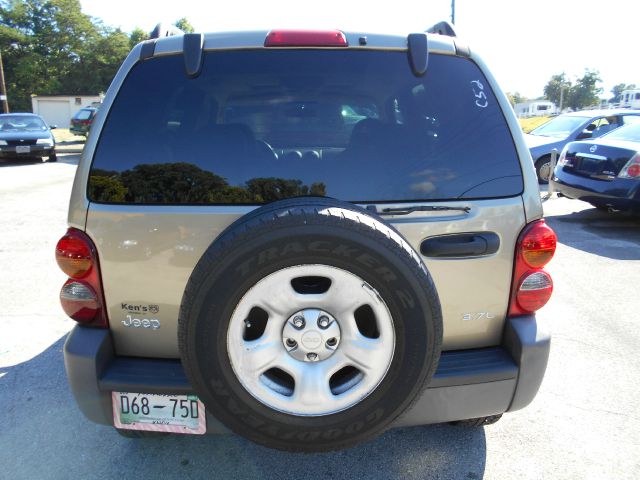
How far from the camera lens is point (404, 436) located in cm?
262

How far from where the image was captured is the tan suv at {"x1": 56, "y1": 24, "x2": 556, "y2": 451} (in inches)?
69.4

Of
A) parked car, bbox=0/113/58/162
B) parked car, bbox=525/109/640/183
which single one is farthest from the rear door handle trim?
parked car, bbox=0/113/58/162

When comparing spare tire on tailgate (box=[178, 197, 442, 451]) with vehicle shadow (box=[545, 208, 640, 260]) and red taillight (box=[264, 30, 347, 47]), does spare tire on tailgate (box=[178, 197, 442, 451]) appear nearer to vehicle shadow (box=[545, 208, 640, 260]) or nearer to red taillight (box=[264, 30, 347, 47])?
red taillight (box=[264, 30, 347, 47])

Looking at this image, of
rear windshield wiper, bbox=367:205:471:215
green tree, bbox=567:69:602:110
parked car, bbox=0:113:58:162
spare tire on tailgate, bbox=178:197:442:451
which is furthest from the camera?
green tree, bbox=567:69:602:110

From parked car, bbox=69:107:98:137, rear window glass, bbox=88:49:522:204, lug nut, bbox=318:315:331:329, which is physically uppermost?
parked car, bbox=69:107:98:137

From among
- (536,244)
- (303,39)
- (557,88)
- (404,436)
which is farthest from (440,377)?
(557,88)

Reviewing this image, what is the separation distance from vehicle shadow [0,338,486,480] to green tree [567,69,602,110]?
78137mm

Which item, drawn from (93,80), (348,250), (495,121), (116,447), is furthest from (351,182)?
(93,80)

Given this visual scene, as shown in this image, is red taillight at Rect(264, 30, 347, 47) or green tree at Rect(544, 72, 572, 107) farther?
green tree at Rect(544, 72, 572, 107)

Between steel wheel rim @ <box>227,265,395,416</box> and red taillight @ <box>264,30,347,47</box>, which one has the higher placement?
red taillight @ <box>264,30,347,47</box>

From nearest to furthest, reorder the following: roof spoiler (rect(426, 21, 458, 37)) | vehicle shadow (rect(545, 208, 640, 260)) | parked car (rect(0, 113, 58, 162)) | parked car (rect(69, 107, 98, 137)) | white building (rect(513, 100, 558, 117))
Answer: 1. roof spoiler (rect(426, 21, 458, 37))
2. vehicle shadow (rect(545, 208, 640, 260))
3. parked car (rect(0, 113, 58, 162))
4. parked car (rect(69, 107, 98, 137))
5. white building (rect(513, 100, 558, 117))

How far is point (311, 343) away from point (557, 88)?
88090mm

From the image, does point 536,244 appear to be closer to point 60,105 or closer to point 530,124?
point 530,124

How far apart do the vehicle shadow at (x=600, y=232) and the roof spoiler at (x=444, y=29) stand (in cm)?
457
